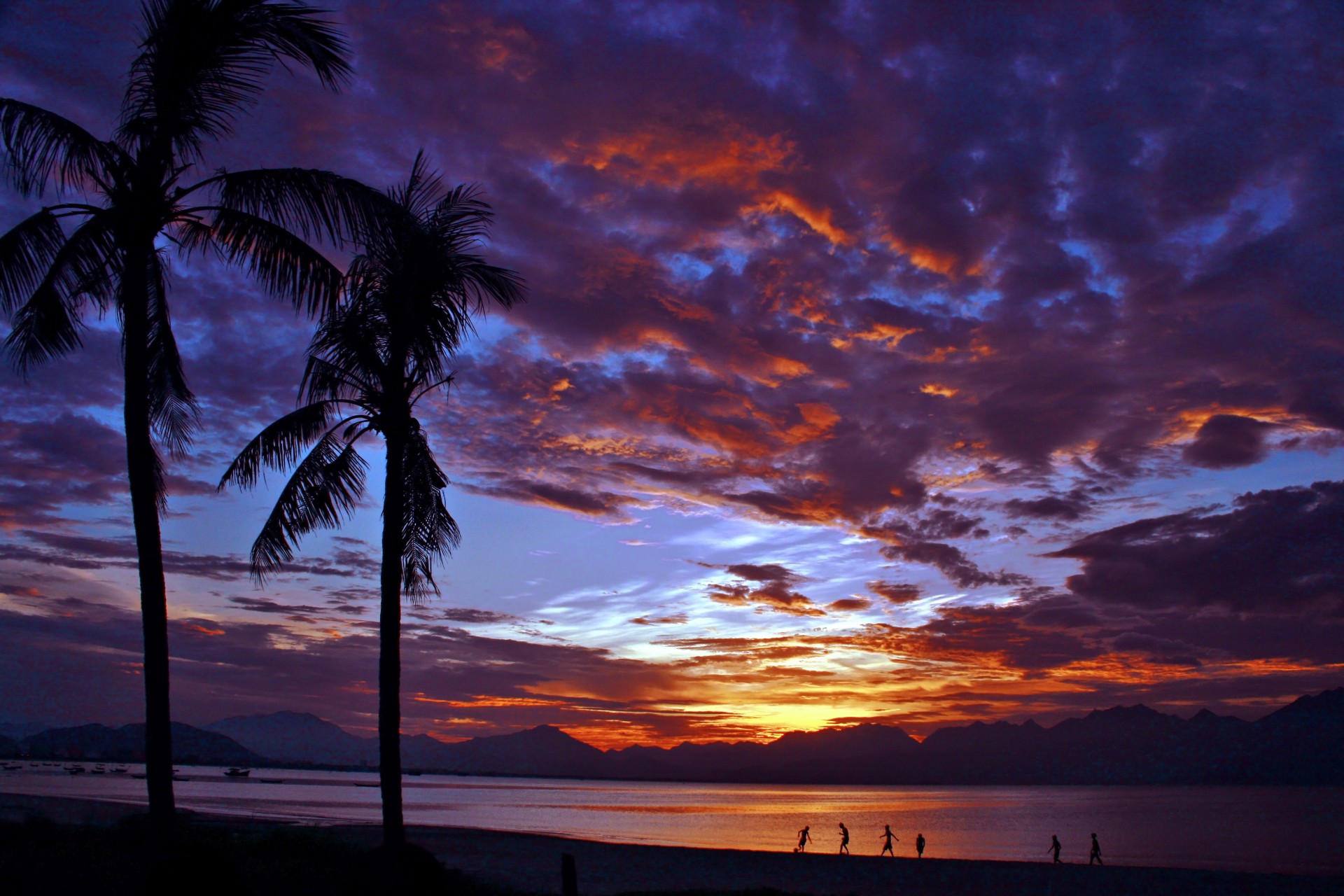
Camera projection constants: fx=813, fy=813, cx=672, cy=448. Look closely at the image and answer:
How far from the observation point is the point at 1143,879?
3077cm

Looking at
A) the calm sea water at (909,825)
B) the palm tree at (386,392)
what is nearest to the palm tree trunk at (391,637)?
the palm tree at (386,392)

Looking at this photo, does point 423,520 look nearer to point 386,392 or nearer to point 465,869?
point 386,392

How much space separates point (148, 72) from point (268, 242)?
84.2 inches

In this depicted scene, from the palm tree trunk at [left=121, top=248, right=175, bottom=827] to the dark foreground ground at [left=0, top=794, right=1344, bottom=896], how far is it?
852 millimetres

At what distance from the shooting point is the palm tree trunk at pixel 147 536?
340 inches

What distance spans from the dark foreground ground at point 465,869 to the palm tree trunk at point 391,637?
1048 millimetres

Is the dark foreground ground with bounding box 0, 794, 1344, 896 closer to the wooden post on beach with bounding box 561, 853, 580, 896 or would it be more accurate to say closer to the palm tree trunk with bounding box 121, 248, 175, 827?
the palm tree trunk with bounding box 121, 248, 175, 827

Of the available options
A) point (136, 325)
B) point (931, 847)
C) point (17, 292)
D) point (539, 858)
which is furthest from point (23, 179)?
point (931, 847)

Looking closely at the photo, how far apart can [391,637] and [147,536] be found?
13.4 feet

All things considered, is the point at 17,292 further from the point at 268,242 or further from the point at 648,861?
the point at 648,861

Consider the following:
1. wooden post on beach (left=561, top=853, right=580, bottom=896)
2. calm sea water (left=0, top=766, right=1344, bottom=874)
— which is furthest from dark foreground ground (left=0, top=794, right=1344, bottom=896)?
calm sea water (left=0, top=766, right=1344, bottom=874)

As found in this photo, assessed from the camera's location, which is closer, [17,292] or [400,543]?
[17,292]

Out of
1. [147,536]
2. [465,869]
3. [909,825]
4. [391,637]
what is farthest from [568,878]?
[909,825]

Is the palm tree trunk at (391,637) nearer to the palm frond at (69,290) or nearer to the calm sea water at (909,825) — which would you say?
the palm frond at (69,290)
